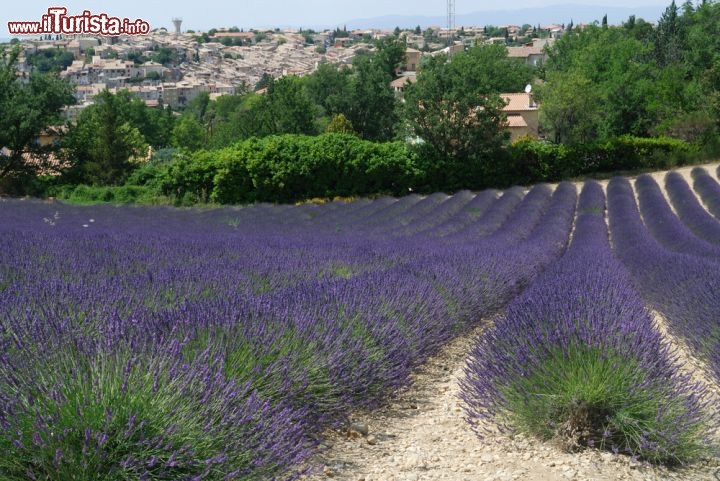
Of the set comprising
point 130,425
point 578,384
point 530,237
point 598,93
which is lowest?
point 530,237

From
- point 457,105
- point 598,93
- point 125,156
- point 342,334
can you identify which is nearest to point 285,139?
point 457,105

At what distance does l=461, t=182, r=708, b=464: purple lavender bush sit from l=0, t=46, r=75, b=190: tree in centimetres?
2768

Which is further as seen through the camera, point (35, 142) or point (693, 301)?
point (35, 142)

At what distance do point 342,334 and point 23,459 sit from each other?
1.67m

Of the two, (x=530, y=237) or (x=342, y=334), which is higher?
(x=342, y=334)

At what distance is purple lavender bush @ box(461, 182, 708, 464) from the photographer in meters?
3.01

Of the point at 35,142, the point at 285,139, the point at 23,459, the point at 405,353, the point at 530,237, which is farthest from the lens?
the point at 35,142

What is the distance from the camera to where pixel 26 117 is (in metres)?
28.0

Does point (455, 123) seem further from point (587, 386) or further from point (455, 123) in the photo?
point (587, 386)

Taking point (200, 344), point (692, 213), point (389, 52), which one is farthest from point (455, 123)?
point (389, 52)

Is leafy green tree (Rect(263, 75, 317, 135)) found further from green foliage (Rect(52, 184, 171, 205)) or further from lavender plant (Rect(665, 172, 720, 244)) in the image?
lavender plant (Rect(665, 172, 720, 244))

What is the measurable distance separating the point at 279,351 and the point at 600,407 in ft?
4.48

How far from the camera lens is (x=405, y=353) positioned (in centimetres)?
407

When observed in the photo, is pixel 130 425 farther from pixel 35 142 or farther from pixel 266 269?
pixel 35 142
